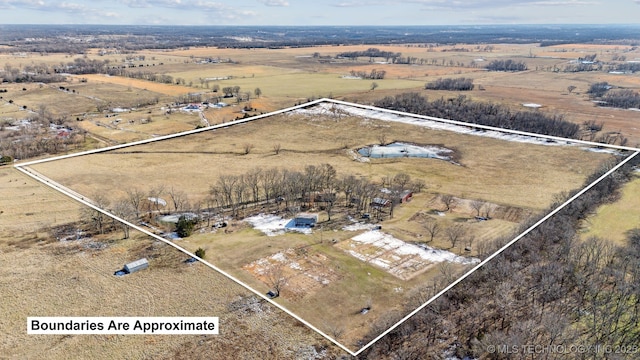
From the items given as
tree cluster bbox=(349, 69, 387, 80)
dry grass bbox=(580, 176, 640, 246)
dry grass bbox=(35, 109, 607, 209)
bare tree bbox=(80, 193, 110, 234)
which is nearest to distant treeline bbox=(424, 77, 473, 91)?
tree cluster bbox=(349, 69, 387, 80)

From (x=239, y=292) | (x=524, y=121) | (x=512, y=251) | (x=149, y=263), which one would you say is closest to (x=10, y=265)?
(x=149, y=263)

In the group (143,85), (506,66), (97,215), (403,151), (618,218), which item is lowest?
(618,218)

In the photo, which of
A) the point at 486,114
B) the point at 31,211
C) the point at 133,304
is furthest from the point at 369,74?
the point at 133,304

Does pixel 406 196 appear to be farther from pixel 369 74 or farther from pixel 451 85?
pixel 369 74

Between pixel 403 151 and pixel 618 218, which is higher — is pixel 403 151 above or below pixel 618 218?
above

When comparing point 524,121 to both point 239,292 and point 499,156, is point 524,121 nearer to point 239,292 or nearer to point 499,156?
point 499,156

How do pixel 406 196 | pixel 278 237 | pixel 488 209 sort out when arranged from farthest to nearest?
pixel 406 196, pixel 488 209, pixel 278 237
